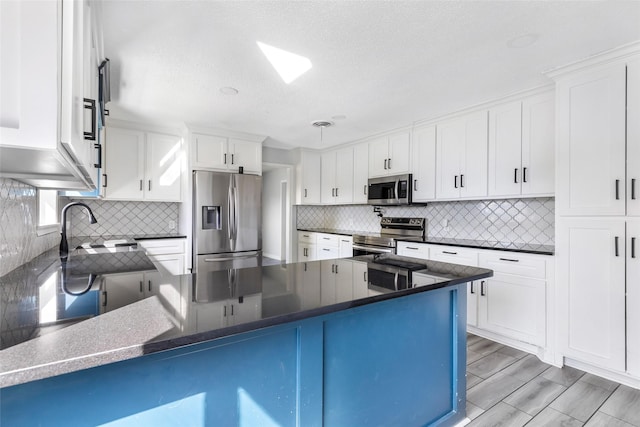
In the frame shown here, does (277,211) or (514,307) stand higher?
(277,211)

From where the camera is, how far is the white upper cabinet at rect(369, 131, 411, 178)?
13.2 ft

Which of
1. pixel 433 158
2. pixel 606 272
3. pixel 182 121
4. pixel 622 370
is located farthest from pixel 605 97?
pixel 182 121

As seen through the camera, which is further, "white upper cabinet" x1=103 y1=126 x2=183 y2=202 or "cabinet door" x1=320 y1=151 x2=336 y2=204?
"cabinet door" x1=320 y1=151 x2=336 y2=204

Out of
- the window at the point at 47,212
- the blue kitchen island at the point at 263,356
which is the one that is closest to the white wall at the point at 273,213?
the window at the point at 47,212

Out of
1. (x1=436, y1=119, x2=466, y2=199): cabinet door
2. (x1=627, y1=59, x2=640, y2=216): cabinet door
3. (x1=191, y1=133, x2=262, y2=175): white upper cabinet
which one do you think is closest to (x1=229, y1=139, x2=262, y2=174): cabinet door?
(x1=191, y1=133, x2=262, y2=175): white upper cabinet

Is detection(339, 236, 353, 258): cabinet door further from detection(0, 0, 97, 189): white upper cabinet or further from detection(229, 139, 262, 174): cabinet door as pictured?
detection(0, 0, 97, 189): white upper cabinet

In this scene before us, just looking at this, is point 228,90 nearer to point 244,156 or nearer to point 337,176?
point 244,156

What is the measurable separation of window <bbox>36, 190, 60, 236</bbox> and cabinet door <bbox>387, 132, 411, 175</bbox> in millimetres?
3707

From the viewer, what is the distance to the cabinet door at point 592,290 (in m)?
2.15

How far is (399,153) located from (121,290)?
3.67 meters

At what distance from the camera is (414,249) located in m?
3.56

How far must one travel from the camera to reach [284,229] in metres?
5.71

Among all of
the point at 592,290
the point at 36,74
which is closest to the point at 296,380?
the point at 36,74

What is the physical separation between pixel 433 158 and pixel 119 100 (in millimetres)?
3511
